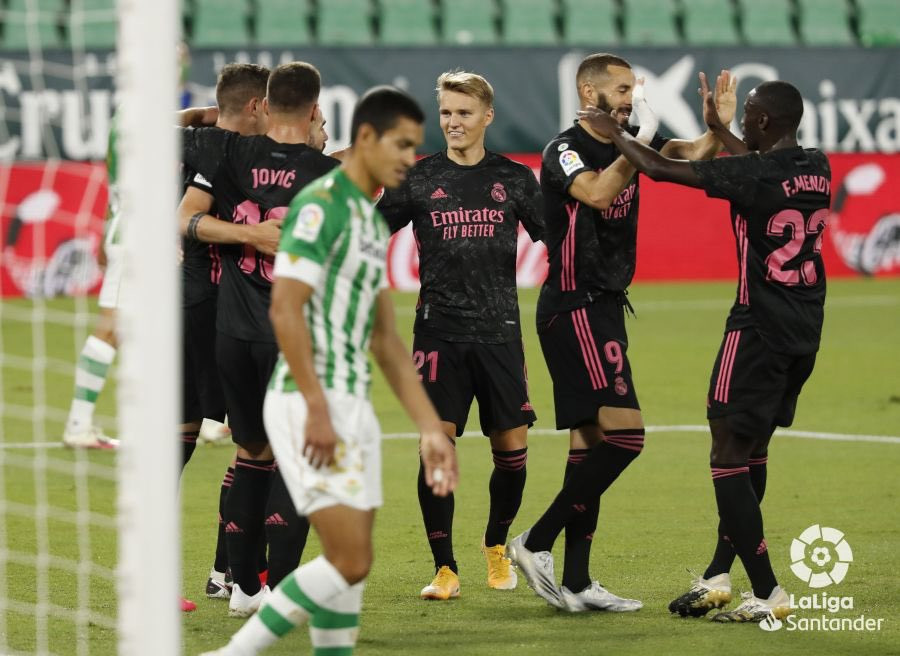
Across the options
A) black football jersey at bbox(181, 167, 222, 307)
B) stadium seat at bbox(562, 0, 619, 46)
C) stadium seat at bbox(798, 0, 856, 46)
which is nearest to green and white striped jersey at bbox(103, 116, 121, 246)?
black football jersey at bbox(181, 167, 222, 307)

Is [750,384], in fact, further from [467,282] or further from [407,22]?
[407,22]

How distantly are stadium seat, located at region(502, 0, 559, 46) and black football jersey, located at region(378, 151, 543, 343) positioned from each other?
1479 cm

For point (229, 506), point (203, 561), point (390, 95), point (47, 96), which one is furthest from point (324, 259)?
point (47, 96)

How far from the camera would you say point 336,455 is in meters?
4.25

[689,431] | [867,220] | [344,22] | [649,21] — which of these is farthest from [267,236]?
[649,21]

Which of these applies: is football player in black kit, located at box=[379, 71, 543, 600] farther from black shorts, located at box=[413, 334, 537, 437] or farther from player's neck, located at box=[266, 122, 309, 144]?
player's neck, located at box=[266, 122, 309, 144]

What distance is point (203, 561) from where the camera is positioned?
267 inches

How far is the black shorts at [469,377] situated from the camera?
6.33m

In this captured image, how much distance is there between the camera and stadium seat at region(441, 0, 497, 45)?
68.3 feet

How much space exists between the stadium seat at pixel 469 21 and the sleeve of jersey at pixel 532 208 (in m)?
14.6

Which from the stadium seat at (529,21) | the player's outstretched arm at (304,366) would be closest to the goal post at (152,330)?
the player's outstretched arm at (304,366)

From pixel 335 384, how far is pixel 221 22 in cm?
1697

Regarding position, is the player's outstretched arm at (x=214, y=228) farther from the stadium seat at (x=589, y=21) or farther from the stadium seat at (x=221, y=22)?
the stadium seat at (x=589, y=21)

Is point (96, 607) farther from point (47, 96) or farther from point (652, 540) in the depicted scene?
point (47, 96)
